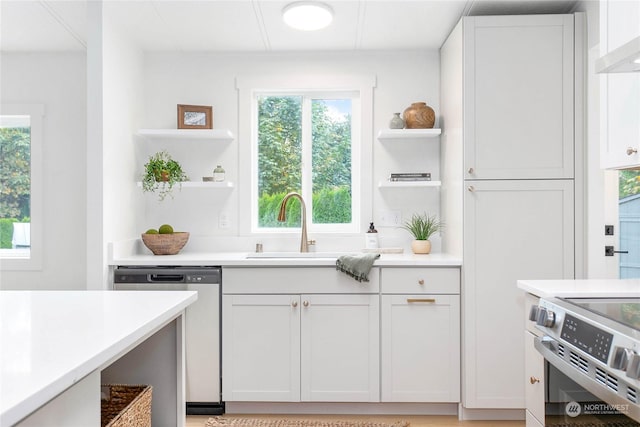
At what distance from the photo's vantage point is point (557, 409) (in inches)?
61.1

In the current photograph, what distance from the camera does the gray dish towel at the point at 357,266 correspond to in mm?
2652

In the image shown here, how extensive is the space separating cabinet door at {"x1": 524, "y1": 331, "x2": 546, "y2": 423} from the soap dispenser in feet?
4.72

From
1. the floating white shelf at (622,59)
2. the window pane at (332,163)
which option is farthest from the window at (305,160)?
the floating white shelf at (622,59)

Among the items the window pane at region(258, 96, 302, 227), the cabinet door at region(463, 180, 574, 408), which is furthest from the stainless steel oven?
the window pane at region(258, 96, 302, 227)

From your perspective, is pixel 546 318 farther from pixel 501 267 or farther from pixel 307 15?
pixel 307 15

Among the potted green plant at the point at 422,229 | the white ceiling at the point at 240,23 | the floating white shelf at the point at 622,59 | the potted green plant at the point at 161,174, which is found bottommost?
the potted green plant at the point at 422,229

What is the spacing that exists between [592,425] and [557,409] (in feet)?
0.69

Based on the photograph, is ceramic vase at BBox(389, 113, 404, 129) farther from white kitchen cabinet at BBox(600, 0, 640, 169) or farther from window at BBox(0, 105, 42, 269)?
window at BBox(0, 105, 42, 269)

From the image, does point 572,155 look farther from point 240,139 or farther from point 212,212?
point 212,212

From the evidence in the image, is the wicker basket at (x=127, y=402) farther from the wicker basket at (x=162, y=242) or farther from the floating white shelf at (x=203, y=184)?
the floating white shelf at (x=203, y=184)

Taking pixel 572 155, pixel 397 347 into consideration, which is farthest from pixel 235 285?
pixel 572 155

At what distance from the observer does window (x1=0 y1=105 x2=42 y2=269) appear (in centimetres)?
343

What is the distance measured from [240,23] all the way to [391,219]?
159cm

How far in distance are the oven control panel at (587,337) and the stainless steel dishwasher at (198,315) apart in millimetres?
1855
